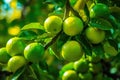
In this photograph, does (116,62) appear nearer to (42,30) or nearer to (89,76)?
(89,76)

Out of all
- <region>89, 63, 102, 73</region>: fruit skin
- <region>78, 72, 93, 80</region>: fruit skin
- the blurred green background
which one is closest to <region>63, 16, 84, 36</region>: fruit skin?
<region>78, 72, 93, 80</region>: fruit skin

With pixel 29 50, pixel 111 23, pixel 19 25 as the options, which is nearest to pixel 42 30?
pixel 29 50

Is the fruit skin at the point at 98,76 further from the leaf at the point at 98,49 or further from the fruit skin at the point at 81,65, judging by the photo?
the leaf at the point at 98,49

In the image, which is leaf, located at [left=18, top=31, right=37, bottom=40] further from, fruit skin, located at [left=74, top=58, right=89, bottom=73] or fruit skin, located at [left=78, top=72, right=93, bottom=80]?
fruit skin, located at [left=78, top=72, right=93, bottom=80]

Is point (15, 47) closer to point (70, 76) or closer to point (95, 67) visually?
point (70, 76)

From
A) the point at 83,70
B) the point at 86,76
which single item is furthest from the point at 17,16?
the point at 83,70

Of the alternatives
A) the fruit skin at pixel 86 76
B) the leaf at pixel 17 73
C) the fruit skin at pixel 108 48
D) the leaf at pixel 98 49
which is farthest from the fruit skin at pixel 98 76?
the leaf at pixel 17 73
